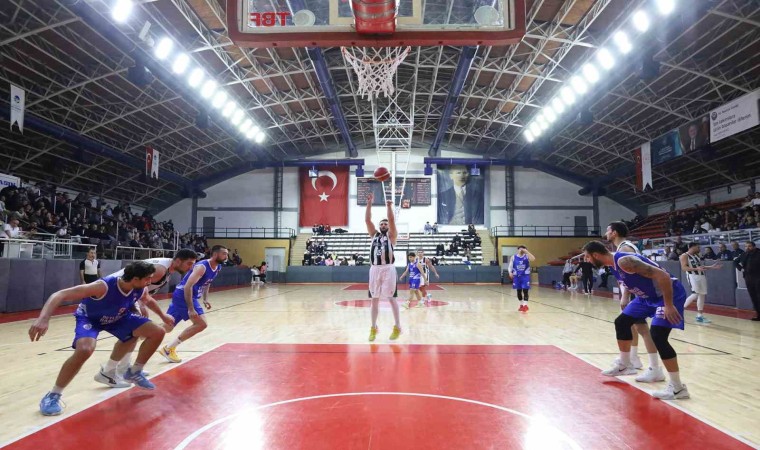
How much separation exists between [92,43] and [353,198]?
748 inches

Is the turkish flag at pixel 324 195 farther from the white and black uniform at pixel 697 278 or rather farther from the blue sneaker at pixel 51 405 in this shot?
the blue sneaker at pixel 51 405

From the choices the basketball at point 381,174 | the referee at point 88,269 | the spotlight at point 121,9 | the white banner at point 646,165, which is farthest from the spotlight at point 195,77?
the white banner at point 646,165

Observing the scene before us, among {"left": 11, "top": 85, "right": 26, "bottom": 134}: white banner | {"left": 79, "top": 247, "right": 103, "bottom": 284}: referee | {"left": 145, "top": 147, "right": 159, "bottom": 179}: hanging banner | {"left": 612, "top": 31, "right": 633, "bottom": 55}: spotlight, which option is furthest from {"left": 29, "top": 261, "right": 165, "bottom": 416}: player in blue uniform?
{"left": 145, "top": 147, "right": 159, "bottom": 179}: hanging banner

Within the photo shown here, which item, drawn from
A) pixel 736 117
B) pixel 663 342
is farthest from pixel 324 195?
pixel 663 342

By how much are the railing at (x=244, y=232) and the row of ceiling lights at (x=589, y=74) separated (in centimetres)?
1843

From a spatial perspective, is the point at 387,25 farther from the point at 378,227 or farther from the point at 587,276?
the point at 587,276

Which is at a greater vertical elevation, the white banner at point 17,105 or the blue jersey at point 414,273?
the white banner at point 17,105

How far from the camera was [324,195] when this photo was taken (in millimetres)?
31547

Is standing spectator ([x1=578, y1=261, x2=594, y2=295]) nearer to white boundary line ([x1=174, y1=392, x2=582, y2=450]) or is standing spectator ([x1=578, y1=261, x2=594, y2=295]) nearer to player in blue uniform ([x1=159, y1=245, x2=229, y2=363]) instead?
white boundary line ([x1=174, y1=392, x2=582, y2=450])

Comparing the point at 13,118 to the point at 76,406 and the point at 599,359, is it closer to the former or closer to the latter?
the point at 76,406

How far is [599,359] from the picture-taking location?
5320 mm

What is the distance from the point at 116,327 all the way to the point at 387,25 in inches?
198

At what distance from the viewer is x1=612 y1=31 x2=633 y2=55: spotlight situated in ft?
47.1

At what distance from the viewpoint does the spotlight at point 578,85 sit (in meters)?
17.6
